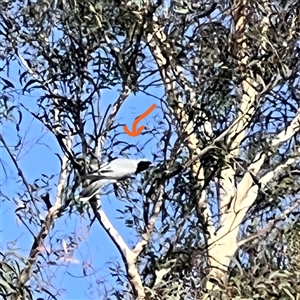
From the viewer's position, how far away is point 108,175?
7.68 ft

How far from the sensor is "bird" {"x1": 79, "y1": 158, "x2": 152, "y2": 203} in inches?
92.2

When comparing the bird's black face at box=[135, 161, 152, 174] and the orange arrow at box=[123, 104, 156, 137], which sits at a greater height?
the orange arrow at box=[123, 104, 156, 137]

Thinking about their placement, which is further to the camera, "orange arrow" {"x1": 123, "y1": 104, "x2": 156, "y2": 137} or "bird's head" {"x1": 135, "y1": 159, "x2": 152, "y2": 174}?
"orange arrow" {"x1": 123, "y1": 104, "x2": 156, "y2": 137}

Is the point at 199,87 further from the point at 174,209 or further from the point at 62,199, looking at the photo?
the point at 62,199

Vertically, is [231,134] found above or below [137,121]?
below

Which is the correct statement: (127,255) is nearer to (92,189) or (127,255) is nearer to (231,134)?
(92,189)

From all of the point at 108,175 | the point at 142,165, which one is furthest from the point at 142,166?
the point at 108,175

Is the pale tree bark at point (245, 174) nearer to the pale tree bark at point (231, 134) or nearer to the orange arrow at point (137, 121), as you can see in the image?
the pale tree bark at point (231, 134)

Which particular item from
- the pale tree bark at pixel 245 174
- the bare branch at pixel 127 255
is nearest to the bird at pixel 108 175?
the bare branch at pixel 127 255

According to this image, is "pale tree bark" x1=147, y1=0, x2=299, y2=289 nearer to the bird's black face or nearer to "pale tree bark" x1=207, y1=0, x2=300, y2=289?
"pale tree bark" x1=207, y1=0, x2=300, y2=289

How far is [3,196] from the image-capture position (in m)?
2.51

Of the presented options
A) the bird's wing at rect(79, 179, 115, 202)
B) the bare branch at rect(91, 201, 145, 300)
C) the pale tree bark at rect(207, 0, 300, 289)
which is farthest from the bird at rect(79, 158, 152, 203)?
the pale tree bark at rect(207, 0, 300, 289)

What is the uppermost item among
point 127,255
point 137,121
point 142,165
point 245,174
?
point 137,121

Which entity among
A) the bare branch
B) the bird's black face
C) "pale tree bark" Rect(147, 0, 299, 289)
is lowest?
the bare branch
